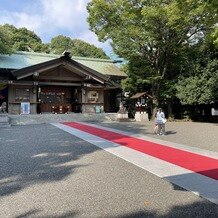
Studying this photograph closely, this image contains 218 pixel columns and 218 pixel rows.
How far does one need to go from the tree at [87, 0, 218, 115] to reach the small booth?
0.94 metres

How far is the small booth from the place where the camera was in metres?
26.3

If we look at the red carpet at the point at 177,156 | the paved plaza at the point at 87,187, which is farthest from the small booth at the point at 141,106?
the paved plaza at the point at 87,187

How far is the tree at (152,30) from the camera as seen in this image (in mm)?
22609

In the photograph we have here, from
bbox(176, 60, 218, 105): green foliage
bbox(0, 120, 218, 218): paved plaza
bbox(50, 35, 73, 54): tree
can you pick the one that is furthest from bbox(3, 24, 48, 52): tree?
bbox(0, 120, 218, 218): paved plaza

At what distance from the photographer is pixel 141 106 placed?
27094mm

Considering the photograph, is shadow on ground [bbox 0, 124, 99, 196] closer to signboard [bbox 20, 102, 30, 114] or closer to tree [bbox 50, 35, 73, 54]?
signboard [bbox 20, 102, 30, 114]

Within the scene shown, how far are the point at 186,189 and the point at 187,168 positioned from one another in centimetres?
207

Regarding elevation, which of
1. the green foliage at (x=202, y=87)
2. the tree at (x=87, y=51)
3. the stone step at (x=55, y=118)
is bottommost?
the stone step at (x=55, y=118)

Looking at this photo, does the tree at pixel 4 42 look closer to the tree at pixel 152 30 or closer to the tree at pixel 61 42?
the tree at pixel 152 30

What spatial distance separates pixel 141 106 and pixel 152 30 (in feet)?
21.4

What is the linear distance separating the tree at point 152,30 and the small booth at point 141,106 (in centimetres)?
94

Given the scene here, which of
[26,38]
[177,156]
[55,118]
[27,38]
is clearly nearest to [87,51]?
[27,38]

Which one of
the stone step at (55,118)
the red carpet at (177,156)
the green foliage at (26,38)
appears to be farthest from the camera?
the green foliage at (26,38)

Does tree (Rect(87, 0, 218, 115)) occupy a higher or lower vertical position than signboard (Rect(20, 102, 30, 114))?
higher
